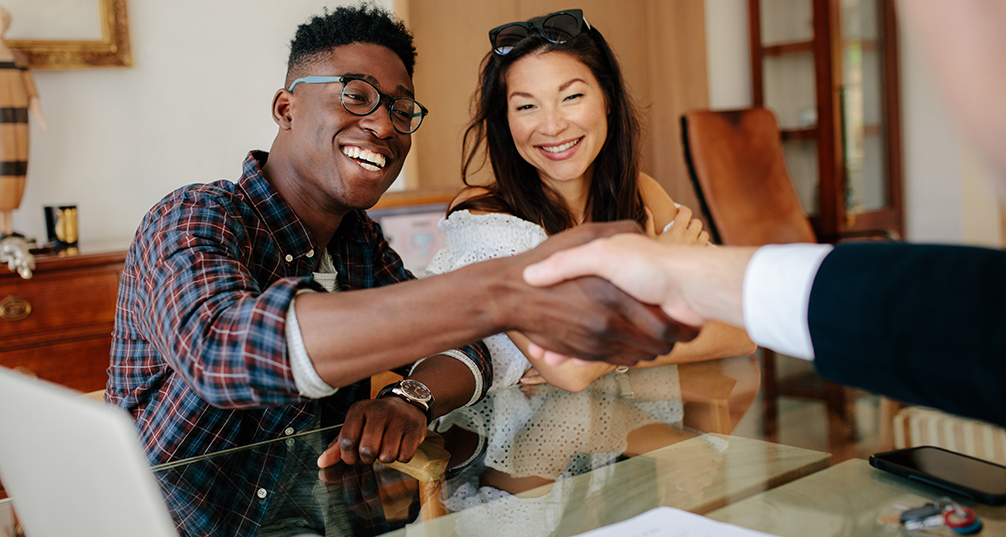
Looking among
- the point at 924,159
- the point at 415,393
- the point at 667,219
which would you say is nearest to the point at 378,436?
the point at 415,393

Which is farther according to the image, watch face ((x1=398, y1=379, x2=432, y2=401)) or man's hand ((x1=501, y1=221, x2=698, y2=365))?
watch face ((x1=398, y1=379, x2=432, y2=401))

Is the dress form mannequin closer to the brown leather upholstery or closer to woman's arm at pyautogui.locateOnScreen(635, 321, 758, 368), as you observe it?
woman's arm at pyautogui.locateOnScreen(635, 321, 758, 368)

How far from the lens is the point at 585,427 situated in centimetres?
112

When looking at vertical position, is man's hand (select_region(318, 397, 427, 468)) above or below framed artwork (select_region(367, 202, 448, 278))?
below

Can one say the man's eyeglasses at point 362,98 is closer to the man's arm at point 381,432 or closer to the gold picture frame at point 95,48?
the man's arm at point 381,432

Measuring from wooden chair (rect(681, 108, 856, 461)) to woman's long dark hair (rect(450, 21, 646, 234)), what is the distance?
1407mm

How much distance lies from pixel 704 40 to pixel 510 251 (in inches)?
117

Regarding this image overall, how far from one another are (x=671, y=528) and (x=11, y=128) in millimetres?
2263

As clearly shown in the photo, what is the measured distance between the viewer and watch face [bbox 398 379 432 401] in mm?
1172

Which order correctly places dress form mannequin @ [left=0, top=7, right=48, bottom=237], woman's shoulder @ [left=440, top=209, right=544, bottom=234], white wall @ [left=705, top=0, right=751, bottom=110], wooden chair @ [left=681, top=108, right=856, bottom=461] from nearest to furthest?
1. woman's shoulder @ [left=440, top=209, right=544, bottom=234]
2. dress form mannequin @ [left=0, top=7, right=48, bottom=237]
3. wooden chair @ [left=681, top=108, right=856, bottom=461]
4. white wall @ [left=705, top=0, right=751, bottom=110]

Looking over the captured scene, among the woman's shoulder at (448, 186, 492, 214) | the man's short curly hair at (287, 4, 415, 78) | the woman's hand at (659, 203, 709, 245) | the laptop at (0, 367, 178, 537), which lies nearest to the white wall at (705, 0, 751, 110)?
the woman's hand at (659, 203, 709, 245)

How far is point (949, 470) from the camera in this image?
0.81 m

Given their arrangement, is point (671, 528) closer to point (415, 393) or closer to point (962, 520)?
point (962, 520)

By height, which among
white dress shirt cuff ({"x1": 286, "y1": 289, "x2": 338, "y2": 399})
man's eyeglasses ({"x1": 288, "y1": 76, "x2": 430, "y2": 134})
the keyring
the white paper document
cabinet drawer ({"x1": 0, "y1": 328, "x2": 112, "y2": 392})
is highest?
man's eyeglasses ({"x1": 288, "y1": 76, "x2": 430, "y2": 134})
